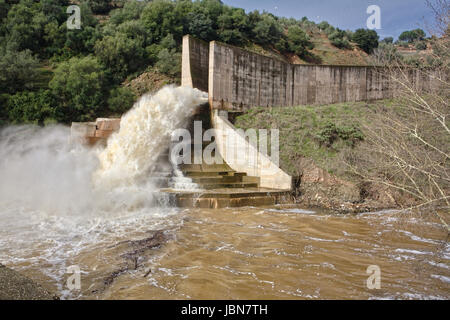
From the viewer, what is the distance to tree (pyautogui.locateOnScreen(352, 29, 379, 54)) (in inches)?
1577

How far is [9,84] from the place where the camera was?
19438 millimetres

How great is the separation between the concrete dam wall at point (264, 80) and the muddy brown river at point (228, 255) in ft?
23.1

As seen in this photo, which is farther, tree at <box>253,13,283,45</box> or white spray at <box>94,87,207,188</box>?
tree at <box>253,13,283,45</box>

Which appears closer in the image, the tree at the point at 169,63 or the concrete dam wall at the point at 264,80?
the concrete dam wall at the point at 264,80

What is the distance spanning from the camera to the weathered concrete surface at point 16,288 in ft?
8.27

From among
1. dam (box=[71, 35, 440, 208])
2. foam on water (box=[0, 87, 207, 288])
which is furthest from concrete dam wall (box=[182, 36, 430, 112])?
foam on water (box=[0, 87, 207, 288])

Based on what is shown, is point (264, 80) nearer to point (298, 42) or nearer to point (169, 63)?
point (169, 63)

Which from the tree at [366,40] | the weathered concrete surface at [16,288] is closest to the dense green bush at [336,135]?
the weathered concrete surface at [16,288]

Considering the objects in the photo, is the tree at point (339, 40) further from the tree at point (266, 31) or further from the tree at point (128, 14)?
the tree at point (128, 14)

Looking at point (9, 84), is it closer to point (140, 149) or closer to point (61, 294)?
point (140, 149)

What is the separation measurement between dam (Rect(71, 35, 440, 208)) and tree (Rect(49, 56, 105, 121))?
8.30 metres

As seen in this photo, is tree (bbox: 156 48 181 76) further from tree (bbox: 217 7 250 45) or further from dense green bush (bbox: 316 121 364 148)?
dense green bush (bbox: 316 121 364 148)

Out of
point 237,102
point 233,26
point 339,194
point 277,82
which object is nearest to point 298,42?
point 233,26

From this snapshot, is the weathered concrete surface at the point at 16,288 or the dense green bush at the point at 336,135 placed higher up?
the dense green bush at the point at 336,135
